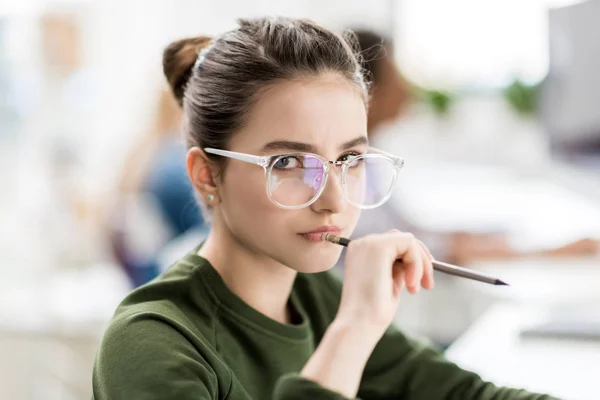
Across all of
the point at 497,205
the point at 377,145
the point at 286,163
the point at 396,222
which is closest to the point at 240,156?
the point at 286,163

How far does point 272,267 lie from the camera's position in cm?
108

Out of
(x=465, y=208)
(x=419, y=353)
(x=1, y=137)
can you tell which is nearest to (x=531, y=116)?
(x=465, y=208)

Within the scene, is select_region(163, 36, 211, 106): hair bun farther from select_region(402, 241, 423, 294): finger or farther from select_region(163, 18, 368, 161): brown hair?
select_region(402, 241, 423, 294): finger

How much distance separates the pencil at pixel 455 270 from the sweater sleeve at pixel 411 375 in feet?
0.83

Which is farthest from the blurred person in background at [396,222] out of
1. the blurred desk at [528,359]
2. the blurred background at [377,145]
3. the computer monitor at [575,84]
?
the blurred desk at [528,359]

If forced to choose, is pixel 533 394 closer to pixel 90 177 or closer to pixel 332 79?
pixel 332 79

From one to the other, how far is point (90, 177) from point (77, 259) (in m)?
0.51

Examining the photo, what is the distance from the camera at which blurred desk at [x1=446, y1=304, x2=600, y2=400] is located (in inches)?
42.9

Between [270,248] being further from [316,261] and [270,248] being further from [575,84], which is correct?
[575,84]

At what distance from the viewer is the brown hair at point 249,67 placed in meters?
1.01

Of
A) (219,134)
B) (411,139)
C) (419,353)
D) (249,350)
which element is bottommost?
(411,139)

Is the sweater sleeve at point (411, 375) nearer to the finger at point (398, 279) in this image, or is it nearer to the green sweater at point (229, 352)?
the green sweater at point (229, 352)

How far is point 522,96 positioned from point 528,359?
2.82 meters

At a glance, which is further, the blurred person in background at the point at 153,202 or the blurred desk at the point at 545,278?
the blurred person in background at the point at 153,202
